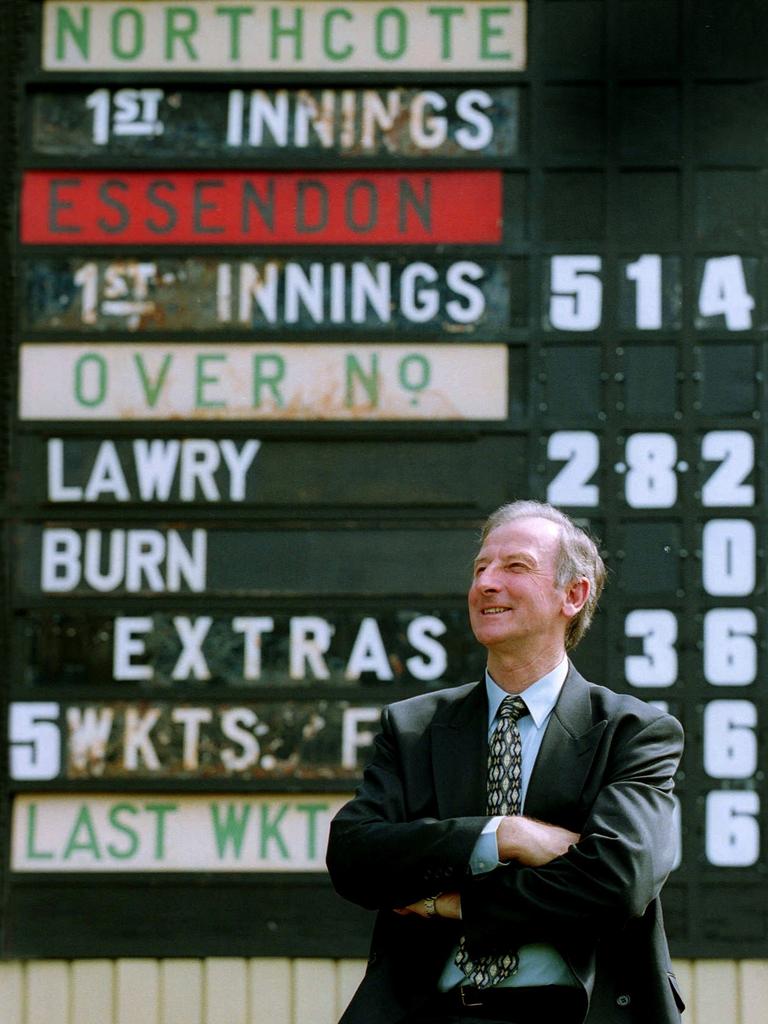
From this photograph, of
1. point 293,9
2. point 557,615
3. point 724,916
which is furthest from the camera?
point 293,9

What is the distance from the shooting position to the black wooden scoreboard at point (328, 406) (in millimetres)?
4832

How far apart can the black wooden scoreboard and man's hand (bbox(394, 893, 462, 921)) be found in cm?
211

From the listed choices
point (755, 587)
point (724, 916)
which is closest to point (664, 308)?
point (755, 587)

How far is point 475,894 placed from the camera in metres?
2.64

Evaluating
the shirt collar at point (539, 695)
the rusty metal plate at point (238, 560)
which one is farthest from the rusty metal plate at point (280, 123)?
the shirt collar at point (539, 695)

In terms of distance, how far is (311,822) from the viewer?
4.83 meters

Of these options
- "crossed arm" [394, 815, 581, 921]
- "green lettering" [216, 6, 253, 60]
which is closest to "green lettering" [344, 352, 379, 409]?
"green lettering" [216, 6, 253, 60]

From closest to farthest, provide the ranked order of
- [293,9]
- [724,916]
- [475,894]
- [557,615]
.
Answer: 1. [475,894]
2. [557,615]
3. [724,916]
4. [293,9]

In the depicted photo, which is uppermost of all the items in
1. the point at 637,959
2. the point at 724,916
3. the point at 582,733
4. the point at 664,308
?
the point at 664,308

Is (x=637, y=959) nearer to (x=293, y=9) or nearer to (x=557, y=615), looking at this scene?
(x=557, y=615)

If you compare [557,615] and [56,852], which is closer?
[557,615]

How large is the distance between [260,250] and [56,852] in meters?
2.05

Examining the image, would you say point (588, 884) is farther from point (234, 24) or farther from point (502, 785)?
point (234, 24)

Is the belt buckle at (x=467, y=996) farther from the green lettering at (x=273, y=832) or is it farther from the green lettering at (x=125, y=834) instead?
the green lettering at (x=125, y=834)
